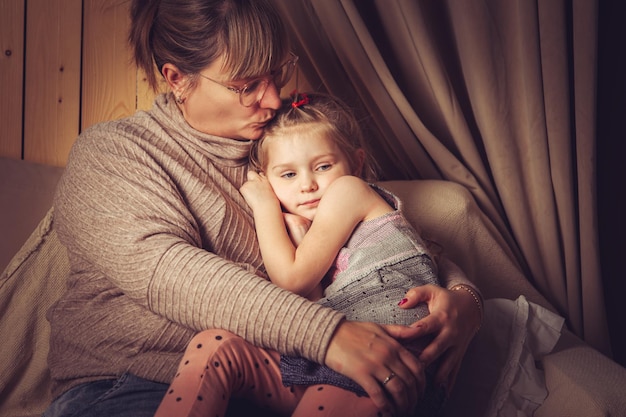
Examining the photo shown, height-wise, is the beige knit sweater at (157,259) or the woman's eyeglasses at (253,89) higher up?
the woman's eyeglasses at (253,89)

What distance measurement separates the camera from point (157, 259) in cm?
105

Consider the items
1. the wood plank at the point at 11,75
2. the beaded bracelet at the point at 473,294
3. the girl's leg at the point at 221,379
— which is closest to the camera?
the girl's leg at the point at 221,379

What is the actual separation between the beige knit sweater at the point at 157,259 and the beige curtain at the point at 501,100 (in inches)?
19.1

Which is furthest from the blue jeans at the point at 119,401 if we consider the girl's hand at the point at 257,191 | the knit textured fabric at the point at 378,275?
the girl's hand at the point at 257,191

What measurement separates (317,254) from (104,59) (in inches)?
40.5

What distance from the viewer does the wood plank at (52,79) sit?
166 cm

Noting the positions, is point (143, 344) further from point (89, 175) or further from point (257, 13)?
point (257, 13)

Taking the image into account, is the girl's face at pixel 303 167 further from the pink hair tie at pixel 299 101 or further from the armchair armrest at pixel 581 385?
the armchair armrest at pixel 581 385

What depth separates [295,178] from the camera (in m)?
1.34

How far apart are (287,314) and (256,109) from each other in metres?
0.57

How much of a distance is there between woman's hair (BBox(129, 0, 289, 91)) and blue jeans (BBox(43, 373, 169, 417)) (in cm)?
68

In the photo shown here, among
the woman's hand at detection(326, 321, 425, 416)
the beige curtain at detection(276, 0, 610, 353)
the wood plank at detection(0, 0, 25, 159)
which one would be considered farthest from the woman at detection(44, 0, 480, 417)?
the wood plank at detection(0, 0, 25, 159)

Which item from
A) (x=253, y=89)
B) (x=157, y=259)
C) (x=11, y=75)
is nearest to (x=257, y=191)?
(x=253, y=89)

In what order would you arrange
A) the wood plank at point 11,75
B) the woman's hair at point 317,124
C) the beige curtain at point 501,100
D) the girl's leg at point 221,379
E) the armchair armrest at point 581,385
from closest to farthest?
the girl's leg at point 221,379, the armchair armrest at point 581,385, the woman's hair at point 317,124, the beige curtain at point 501,100, the wood plank at point 11,75
